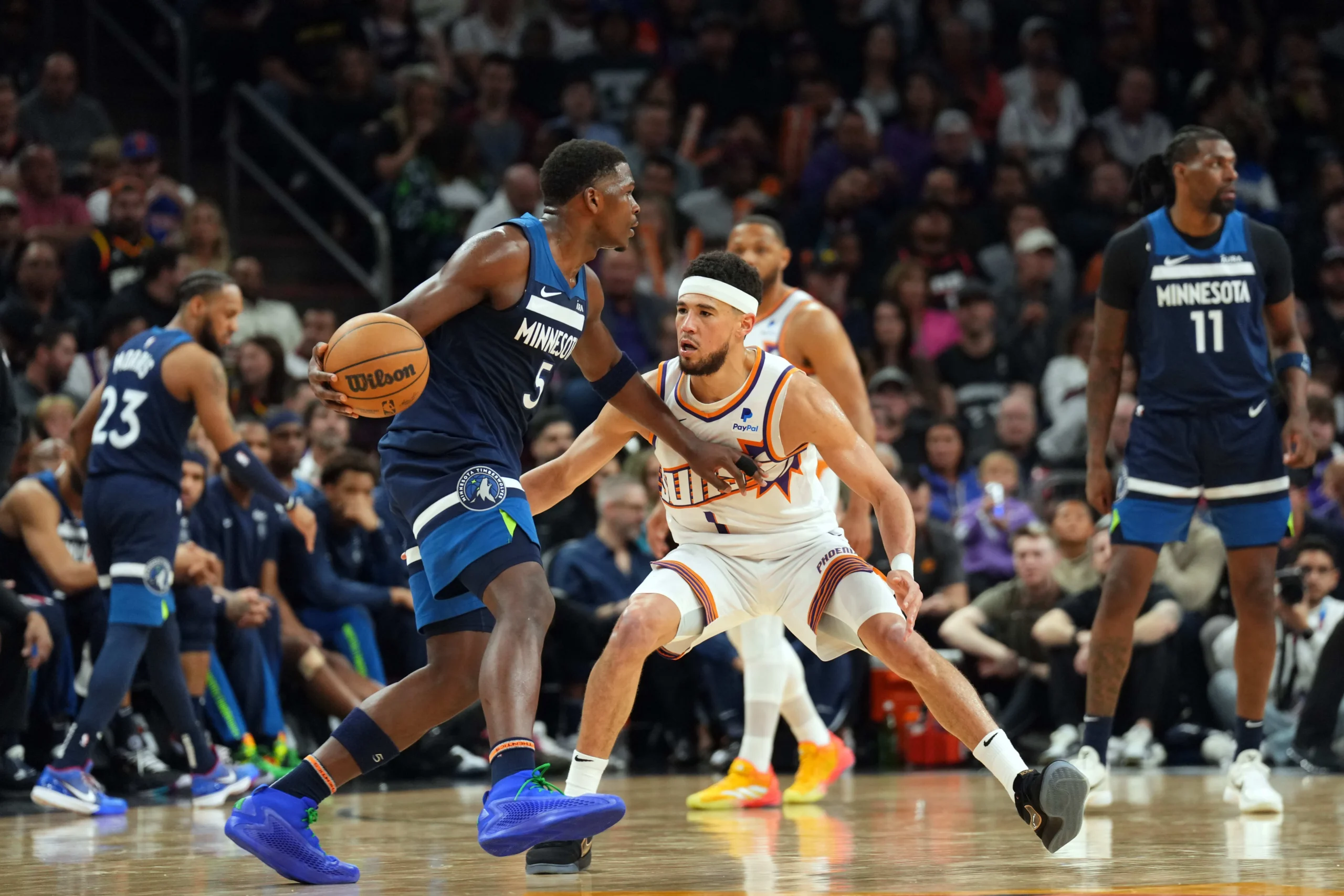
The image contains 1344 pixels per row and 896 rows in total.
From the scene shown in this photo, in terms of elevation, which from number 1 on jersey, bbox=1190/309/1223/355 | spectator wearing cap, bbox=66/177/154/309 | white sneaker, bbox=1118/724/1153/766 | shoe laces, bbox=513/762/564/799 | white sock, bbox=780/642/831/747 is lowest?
white sneaker, bbox=1118/724/1153/766

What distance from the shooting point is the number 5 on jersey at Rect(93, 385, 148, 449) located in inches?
302

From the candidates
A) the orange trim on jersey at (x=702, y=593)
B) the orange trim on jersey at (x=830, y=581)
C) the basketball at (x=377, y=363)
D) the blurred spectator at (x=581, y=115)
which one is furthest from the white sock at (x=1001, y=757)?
the blurred spectator at (x=581, y=115)

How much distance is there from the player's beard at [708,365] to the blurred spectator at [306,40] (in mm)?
9422

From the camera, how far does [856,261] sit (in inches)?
542

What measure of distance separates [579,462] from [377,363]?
3.89ft

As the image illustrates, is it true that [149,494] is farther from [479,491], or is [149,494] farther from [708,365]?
[479,491]

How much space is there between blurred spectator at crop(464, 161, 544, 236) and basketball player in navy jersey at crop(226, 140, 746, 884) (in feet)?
24.5

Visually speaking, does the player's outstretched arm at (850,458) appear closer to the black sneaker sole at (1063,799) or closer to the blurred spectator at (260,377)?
the black sneaker sole at (1063,799)

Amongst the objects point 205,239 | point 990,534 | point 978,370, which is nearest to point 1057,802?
point 990,534

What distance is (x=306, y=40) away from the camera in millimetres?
14406

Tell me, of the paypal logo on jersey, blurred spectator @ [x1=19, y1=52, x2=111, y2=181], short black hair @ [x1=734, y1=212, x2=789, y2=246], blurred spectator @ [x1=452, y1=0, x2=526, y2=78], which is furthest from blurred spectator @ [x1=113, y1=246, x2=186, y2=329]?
the paypal logo on jersey

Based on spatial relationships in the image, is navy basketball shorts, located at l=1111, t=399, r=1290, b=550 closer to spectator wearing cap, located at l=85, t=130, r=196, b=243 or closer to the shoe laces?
the shoe laces

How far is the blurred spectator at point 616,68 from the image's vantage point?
14992mm

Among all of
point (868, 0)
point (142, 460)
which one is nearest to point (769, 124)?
point (868, 0)
